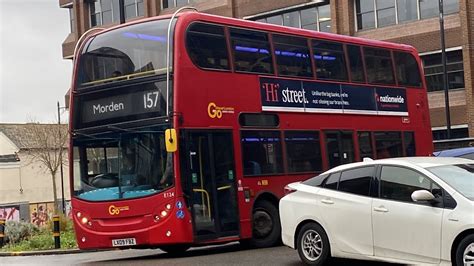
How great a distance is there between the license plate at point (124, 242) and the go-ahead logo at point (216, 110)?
8.85 ft

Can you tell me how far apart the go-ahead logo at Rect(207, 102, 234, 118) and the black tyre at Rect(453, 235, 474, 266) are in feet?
20.5

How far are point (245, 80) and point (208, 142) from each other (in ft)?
5.25

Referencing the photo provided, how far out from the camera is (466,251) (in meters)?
8.35

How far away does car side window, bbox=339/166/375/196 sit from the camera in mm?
9961

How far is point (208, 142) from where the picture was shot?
13555mm

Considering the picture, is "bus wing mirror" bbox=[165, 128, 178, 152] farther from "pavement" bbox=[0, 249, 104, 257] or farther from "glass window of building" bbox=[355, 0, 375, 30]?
"glass window of building" bbox=[355, 0, 375, 30]

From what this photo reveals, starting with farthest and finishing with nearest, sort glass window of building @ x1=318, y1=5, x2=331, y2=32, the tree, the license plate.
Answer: the tree, glass window of building @ x1=318, y1=5, x2=331, y2=32, the license plate

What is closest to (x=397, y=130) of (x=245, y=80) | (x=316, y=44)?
(x=316, y=44)

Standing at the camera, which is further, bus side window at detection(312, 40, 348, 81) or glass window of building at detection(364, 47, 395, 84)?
glass window of building at detection(364, 47, 395, 84)

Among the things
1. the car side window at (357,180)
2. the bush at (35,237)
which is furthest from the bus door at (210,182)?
the bush at (35,237)

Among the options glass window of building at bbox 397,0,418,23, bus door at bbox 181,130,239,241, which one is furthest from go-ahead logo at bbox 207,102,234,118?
glass window of building at bbox 397,0,418,23

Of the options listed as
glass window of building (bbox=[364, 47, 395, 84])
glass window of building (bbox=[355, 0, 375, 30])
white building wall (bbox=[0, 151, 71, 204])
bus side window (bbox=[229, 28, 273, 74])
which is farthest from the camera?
white building wall (bbox=[0, 151, 71, 204])

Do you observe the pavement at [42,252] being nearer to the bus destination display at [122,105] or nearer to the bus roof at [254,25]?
the bus destination display at [122,105]

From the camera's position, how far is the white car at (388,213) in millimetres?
8602
